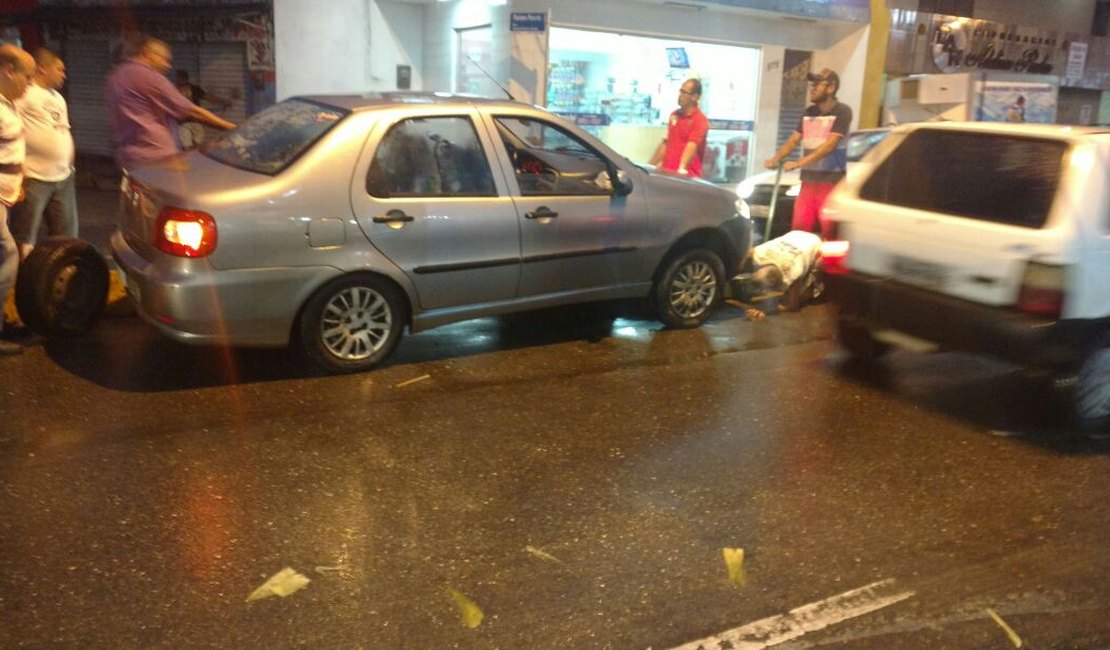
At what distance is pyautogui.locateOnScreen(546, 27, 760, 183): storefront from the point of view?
40.1ft

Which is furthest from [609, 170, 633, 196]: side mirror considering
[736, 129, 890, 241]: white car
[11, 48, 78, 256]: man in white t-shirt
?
[11, 48, 78, 256]: man in white t-shirt

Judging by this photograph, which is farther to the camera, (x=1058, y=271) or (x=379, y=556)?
(x=1058, y=271)

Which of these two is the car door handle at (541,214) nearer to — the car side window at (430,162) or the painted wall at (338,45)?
the car side window at (430,162)

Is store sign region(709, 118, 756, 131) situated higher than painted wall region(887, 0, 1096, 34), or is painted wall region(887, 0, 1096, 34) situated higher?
painted wall region(887, 0, 1096, 34)

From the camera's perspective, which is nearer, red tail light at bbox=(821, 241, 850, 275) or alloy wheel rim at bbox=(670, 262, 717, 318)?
red tail light at bbox=(821, 241, 850, 275)

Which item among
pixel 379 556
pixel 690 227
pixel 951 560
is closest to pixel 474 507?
pixel 379 556

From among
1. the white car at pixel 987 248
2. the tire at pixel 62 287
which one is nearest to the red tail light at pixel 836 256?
the white car at pixel 987 248

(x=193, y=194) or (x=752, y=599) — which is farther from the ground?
(x=193, y=194)

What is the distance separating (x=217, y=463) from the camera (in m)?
4.62

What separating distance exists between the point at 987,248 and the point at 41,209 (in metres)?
6.20

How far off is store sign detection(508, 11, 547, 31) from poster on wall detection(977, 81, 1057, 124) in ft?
22.4

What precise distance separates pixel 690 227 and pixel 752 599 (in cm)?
393

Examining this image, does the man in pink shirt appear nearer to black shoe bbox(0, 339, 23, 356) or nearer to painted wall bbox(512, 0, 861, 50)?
black shoe bbox(0, 339, 23, 356)

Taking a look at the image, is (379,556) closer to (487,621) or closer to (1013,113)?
(487,621)
